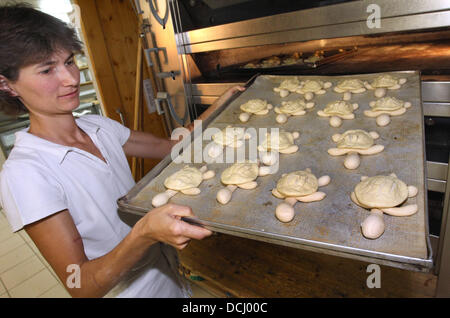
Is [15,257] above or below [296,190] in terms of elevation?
below

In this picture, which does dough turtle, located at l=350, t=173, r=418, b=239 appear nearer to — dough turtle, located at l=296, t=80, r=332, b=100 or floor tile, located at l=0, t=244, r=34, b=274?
dough turtle, located at l=296, t=80, r=332, b=100

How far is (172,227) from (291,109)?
1.03 m

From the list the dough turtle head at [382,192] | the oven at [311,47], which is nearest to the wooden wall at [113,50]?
the oven at [311,47]

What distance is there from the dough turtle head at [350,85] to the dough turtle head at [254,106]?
48cm

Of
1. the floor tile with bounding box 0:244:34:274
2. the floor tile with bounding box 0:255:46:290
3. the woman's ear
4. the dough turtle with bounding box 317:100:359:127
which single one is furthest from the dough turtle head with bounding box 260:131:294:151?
the floor tile with bounding box 0:244:34:274

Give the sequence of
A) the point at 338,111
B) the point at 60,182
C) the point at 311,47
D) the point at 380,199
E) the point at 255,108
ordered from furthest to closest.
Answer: the point at 311,47 < the point at 255,108 < the point at 338,111 < the point at 60,182 < the point at 380,199

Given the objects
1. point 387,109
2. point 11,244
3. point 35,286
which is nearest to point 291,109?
point 387,109

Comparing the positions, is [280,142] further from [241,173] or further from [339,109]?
[339,109]

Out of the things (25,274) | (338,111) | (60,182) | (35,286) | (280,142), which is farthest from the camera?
(25,274)

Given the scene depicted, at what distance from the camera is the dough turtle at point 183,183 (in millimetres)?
1089

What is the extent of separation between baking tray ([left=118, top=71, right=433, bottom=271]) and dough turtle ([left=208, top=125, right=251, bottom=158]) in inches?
3.1

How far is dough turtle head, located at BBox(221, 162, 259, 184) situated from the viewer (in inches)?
43.2

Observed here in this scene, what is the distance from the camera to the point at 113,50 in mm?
2930
